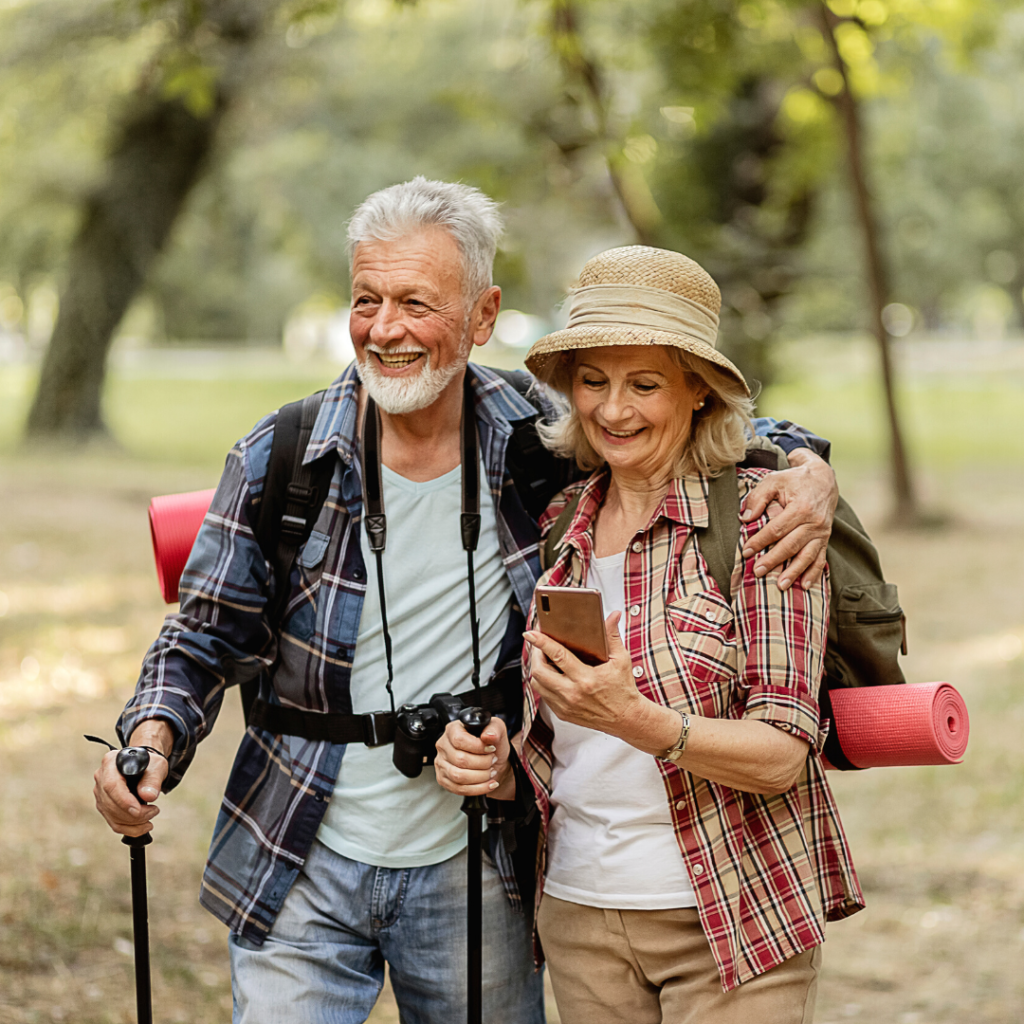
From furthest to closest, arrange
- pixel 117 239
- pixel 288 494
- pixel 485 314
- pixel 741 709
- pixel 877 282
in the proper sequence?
pixel 117 239 < pixel 877 282 < pixel 485 314 < pixel 288 494 < pixel 741 709

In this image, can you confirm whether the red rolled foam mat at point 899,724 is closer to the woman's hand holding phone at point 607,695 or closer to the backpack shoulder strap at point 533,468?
the woman's hand holding phone at point 607,695

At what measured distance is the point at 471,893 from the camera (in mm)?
2516

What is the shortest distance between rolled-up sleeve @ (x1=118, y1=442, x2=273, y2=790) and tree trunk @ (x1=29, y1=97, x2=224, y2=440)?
15647 millimetres

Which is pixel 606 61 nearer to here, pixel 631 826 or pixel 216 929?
pixel 216 929

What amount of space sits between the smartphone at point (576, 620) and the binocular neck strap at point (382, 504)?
489 mm

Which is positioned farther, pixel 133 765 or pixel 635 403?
pixel 635 403

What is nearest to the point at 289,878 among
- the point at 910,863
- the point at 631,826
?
the point at 631,826

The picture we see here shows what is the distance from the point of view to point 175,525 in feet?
9.14

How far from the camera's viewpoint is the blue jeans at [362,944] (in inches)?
100.0

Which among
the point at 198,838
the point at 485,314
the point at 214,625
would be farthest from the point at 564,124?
the point at 214,625

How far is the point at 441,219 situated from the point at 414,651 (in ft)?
2.93

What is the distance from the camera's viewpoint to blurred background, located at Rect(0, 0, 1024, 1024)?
5473 mm

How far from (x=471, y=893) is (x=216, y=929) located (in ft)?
9.97

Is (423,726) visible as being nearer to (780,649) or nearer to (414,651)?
(414,651)
